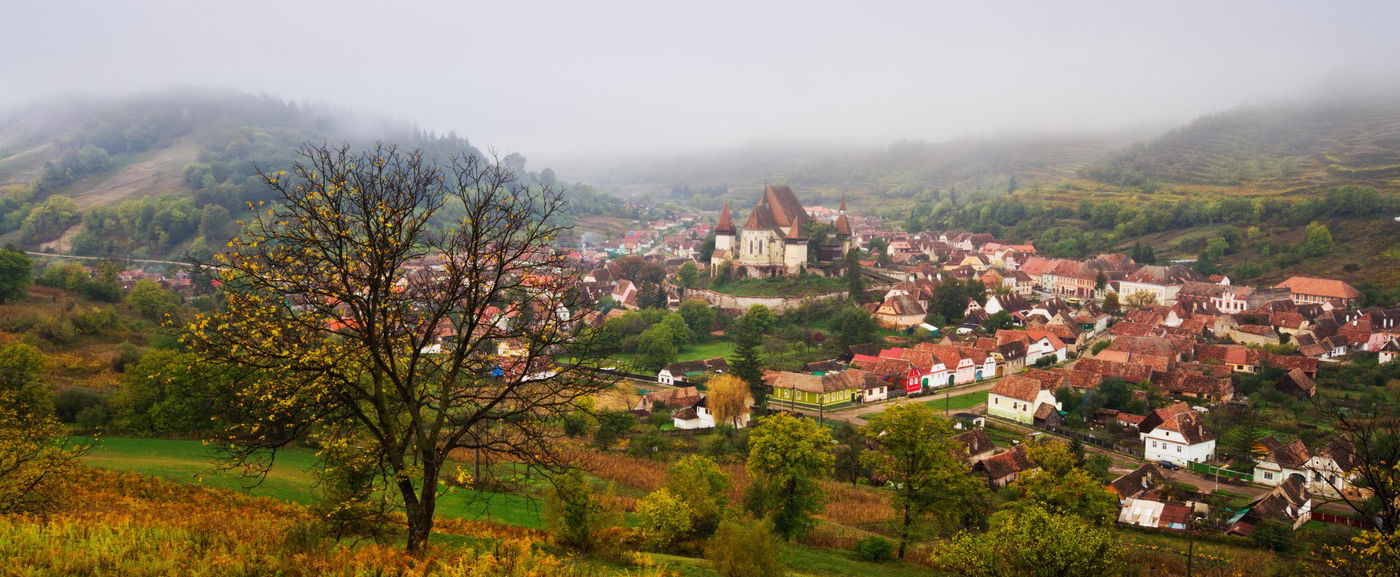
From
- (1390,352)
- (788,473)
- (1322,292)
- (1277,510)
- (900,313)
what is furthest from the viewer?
(1322,292)

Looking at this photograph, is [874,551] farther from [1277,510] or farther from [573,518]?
[1277,510]

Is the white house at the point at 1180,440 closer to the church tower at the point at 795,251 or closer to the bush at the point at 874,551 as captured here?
the bush at the point at 874,551

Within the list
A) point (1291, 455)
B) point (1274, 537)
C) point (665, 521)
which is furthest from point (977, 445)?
point (665, 521)

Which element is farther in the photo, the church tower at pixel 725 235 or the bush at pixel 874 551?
the church tower at pixel 725 235

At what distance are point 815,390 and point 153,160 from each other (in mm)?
114375

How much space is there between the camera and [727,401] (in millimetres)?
32656

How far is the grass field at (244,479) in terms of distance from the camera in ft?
52.3

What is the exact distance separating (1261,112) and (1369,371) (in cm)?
13601

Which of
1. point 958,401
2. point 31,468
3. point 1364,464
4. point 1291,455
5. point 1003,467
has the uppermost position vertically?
point 31,468

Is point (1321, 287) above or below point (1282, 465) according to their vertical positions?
above

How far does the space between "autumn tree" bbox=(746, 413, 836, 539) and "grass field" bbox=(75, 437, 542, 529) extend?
4.94 m

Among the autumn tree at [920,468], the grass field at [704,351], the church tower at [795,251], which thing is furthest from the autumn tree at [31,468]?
the church tower at [795,251]

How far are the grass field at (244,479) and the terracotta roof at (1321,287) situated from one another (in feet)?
182

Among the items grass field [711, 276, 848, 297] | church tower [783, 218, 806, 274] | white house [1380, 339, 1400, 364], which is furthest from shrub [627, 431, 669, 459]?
white house [1380, 339, 1400, 364]
